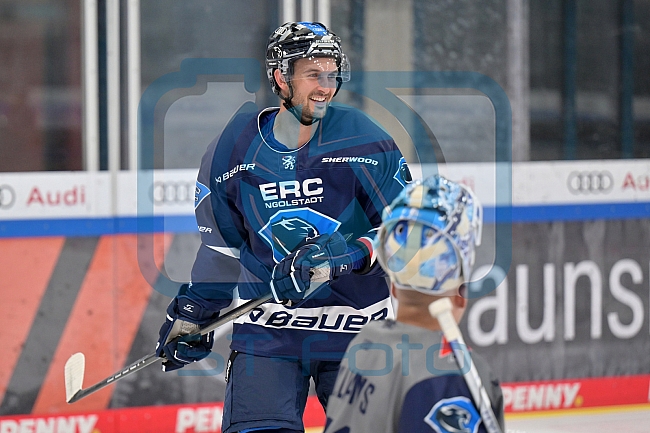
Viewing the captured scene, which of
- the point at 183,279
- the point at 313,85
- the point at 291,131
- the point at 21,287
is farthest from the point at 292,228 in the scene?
the point at 21,287

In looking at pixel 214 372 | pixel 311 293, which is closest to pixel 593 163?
pixel 214 372

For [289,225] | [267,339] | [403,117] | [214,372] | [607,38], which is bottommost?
[214,372]

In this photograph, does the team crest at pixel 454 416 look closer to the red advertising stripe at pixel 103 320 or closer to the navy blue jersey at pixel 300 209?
the navy blue jersey at pixel 300 209

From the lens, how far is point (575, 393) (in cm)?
455

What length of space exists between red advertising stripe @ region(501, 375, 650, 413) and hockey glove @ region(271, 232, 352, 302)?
2.28 meters

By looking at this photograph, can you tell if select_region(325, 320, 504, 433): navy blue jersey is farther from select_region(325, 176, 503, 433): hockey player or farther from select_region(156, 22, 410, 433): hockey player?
select_region(156, 22, 410, 433): hockey player

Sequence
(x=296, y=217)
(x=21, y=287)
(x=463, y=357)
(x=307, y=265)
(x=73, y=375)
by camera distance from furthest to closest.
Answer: (x=21, y=287) < (x=73, y=375) < (x=296, y=217) < (x=307, y=265) < (x=463, y=357)

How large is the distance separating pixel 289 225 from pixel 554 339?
234 centimetres

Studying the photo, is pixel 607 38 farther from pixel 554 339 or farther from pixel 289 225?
pixel 289 225

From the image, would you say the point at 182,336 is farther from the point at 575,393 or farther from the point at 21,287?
the point at 575,393

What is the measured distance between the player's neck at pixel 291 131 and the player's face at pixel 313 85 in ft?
0.14

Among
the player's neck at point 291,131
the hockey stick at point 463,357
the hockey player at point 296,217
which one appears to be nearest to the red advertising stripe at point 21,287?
the hockey player at point 296,217

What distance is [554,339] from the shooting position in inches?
176

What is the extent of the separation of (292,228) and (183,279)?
169cm
